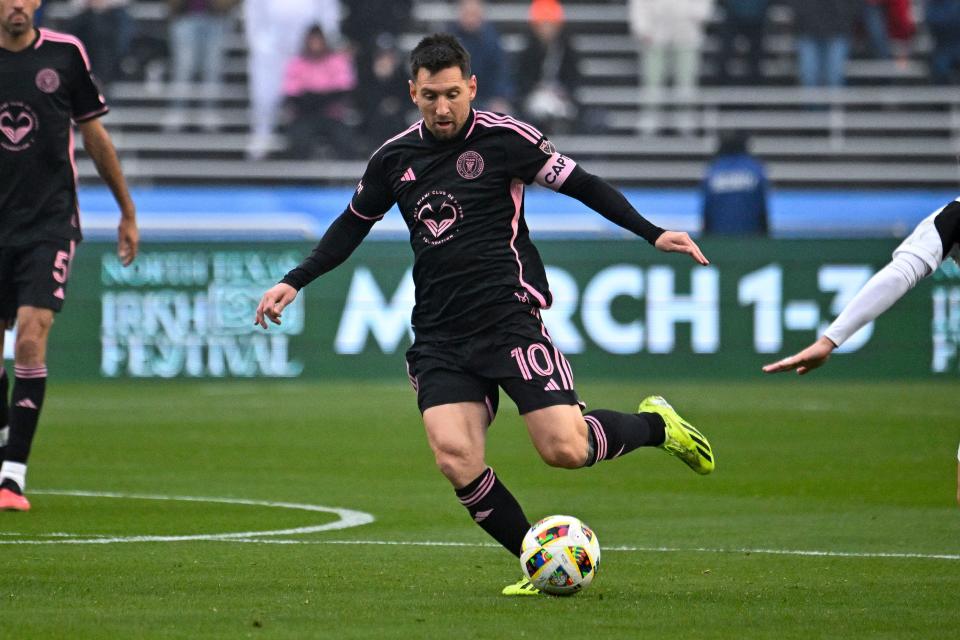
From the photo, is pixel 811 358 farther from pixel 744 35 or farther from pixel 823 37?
pixel 744 35

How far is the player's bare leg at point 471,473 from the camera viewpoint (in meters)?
7.05

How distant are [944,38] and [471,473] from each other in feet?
64.3

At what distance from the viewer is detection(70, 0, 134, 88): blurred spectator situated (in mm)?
23250

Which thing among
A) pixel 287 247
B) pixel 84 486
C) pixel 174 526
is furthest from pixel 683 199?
pixel 174 526

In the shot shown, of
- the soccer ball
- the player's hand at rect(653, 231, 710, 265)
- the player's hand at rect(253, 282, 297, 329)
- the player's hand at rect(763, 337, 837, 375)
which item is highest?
the player's hand at rect(653, 231, 710, 265)

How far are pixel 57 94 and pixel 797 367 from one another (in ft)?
16.4

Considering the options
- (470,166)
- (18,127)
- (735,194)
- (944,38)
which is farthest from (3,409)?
(944,38)

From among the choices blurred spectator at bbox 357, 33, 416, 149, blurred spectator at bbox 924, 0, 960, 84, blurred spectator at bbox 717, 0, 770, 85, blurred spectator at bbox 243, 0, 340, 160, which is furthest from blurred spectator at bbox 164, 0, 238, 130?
blurred spectator at bbox 924, 0, 960, 84

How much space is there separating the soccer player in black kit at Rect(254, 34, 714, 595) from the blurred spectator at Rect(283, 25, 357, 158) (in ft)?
Answer: 51.9

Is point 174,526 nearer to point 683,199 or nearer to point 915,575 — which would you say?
point 915,575

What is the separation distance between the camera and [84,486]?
1076cm

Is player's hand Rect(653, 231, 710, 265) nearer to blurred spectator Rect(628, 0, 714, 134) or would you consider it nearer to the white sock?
the white sock

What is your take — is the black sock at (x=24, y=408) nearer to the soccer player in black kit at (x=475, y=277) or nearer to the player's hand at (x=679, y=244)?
the soccer player in black kit at (x=475, y=277)

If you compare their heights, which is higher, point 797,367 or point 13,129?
point 13,129
